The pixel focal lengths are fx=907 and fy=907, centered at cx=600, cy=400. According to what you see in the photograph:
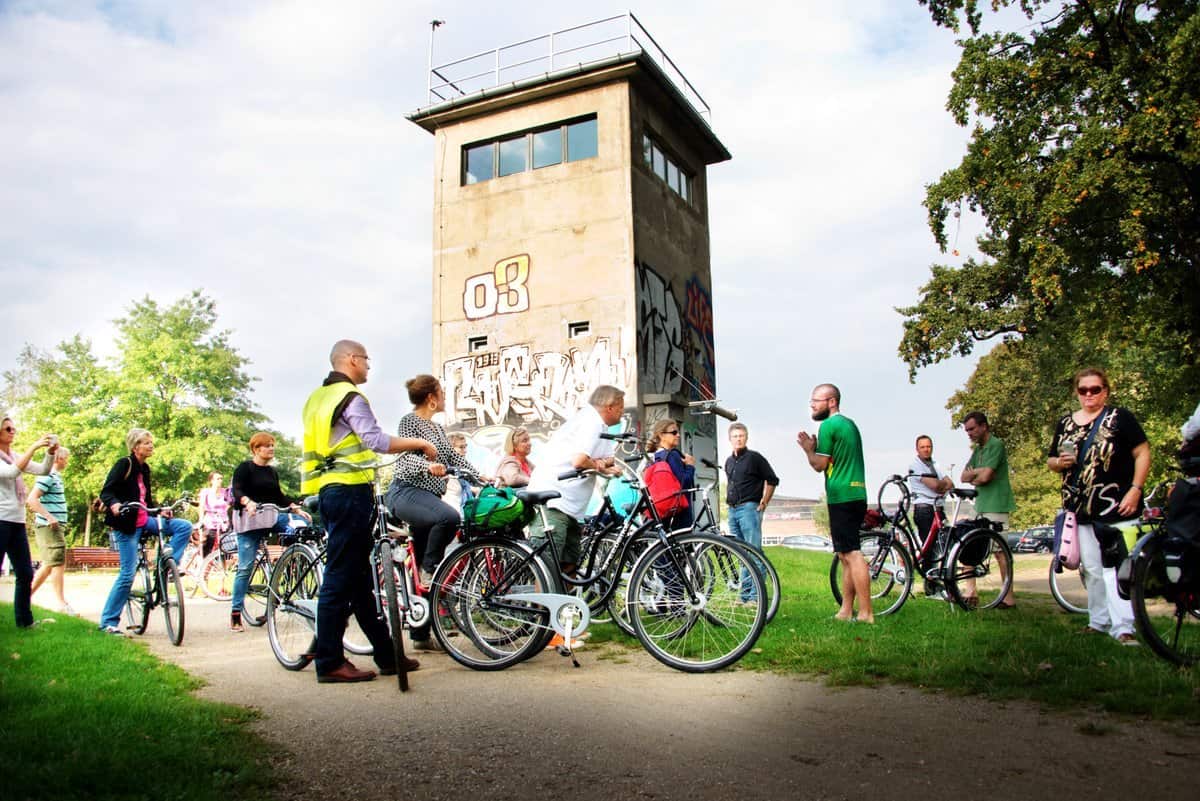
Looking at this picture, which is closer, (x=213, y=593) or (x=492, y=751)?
(x=492, y=751)

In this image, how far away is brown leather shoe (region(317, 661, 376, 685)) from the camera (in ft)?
17.9

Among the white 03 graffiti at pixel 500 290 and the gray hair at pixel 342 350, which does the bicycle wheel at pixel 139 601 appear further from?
the white 03 graffiti at pixel 500 290

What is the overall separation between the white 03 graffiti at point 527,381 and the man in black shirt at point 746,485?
1238 cm

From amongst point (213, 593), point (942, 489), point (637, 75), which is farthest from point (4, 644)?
point (637, 75)

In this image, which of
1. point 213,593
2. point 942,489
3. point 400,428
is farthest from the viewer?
point 213,593

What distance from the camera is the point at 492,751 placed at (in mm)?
3842

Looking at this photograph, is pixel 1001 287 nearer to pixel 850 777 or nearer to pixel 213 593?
pixel 213 593

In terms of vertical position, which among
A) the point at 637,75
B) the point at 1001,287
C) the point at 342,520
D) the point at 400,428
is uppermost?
the point at 637,75

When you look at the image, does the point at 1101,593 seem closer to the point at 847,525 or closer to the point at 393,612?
the point at 847,525

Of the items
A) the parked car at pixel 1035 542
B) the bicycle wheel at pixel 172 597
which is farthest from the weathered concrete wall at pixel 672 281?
the parked car at pixel 1035 542

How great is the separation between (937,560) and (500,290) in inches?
724

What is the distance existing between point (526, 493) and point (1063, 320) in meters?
19.7

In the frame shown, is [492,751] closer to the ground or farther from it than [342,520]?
closer to the ground

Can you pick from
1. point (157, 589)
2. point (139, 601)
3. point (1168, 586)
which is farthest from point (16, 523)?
point (1168, 586)
